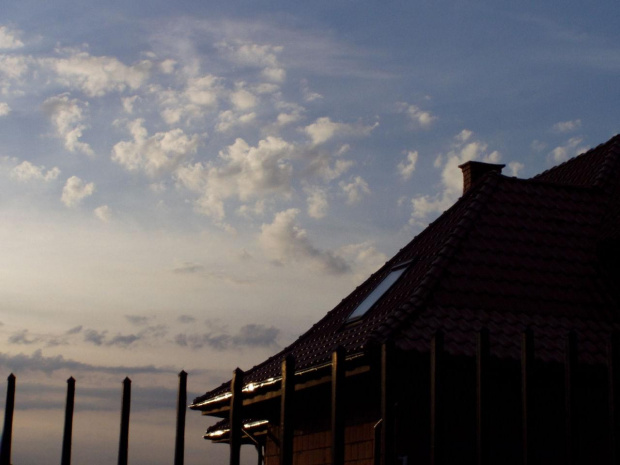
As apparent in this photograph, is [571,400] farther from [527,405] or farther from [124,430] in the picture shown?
[124,430]

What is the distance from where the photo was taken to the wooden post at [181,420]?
19.0 feet

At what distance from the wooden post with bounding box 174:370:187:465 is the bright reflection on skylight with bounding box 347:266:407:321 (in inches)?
266

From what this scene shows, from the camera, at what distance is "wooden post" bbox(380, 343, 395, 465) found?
4.65 m

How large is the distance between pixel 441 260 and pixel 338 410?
718cm

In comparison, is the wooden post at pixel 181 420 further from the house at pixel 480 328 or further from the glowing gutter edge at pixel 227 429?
the glowing gutter edge at pixel 227 429

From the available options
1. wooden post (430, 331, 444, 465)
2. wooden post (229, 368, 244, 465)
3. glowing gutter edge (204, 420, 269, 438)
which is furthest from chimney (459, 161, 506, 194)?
wooden post (430, 331, 444, 465)

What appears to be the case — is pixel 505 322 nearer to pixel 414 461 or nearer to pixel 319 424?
pixel 414 461

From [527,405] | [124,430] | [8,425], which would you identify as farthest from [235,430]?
[8,425]

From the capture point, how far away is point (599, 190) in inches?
566

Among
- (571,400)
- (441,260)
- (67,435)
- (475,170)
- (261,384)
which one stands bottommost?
(67,435)

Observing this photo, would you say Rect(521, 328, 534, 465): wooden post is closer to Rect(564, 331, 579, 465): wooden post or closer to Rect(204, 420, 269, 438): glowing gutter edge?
Rect(564, 331, 579, 465): wooden post

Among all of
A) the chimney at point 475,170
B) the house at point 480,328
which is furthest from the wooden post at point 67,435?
the chimney at point 475,170

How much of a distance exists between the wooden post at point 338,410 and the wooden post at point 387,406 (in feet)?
0.79

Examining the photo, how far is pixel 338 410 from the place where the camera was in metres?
4.82
